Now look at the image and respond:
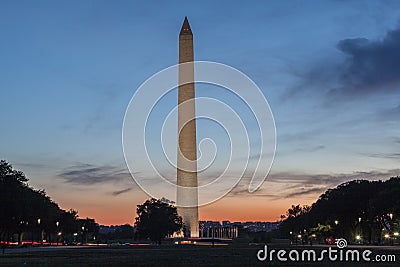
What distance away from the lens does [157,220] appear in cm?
11131

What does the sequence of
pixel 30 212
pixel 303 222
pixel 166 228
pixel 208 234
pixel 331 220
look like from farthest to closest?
pixel 208 234 → pixel 303 222 → pixel 331 220 → pixel 166 228 → pixel 30 212

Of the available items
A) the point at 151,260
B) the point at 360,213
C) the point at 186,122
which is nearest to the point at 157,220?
the point at 186,122

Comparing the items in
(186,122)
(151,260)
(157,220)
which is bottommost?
(151,260)

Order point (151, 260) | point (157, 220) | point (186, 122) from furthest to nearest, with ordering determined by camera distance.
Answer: point (157, 220) → point (186, 122) → point (151, 260)

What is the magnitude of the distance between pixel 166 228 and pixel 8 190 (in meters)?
36.1

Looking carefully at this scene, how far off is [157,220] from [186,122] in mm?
18385

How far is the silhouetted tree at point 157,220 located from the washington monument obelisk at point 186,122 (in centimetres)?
570

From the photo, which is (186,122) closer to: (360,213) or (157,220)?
(157,220)

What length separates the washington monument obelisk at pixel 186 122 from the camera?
102m

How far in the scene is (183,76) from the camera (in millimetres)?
102812

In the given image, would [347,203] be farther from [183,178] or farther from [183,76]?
[183,76]

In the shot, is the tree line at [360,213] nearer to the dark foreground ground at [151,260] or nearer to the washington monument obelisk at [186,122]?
the washington monument obelisk at [186,122]

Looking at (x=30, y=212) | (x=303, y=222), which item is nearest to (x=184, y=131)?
(x=30, y=212)

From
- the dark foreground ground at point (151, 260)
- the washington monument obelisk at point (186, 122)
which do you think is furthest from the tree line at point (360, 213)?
the dark foreground ground at point (151, 260)
